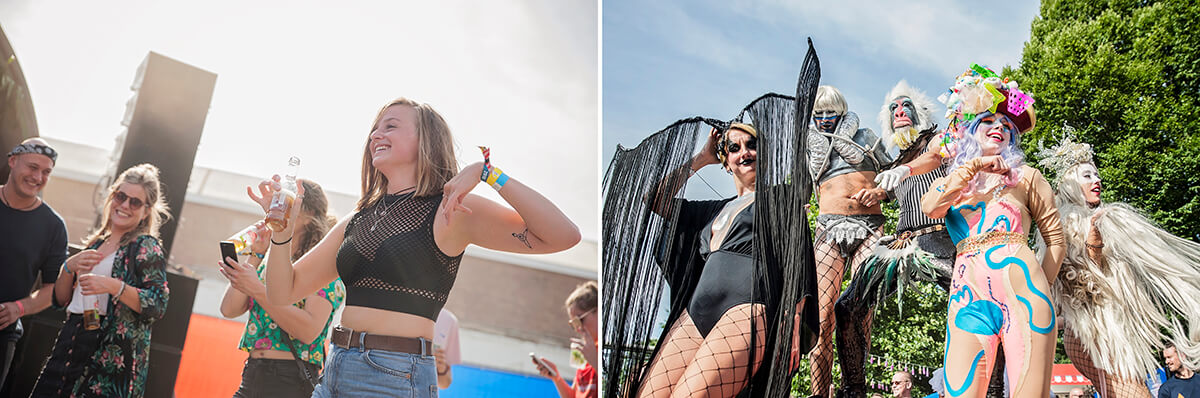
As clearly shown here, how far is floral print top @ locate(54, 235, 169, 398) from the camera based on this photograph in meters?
3.13

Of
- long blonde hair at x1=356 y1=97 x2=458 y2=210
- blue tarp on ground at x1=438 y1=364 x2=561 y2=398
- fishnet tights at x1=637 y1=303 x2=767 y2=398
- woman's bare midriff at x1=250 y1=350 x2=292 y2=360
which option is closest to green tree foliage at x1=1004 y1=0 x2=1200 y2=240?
fishnet tights at x1=637 y1=303 x2=767 y2=398

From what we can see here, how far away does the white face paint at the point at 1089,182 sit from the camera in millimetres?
4039

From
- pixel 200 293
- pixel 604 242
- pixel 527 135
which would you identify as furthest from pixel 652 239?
pixel 200 293

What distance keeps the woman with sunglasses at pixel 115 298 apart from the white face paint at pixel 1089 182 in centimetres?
449

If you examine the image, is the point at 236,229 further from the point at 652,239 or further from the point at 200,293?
the point at 652,239

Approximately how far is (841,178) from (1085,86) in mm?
5246

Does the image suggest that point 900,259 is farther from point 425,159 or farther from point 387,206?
point 387,206

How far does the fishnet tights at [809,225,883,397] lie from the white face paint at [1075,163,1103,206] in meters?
1.10

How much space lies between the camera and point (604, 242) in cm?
408

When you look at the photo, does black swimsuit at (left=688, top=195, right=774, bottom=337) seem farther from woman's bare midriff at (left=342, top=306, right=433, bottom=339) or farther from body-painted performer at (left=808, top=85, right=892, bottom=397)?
woman's bare midriff at (left=342, top=306, right=433, bottom=339)

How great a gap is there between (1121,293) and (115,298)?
458 cm

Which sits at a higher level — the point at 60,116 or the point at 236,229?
the point at 60,116

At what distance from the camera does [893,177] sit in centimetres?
375

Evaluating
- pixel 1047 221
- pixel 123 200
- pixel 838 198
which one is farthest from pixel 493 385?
pixel 1047 221
